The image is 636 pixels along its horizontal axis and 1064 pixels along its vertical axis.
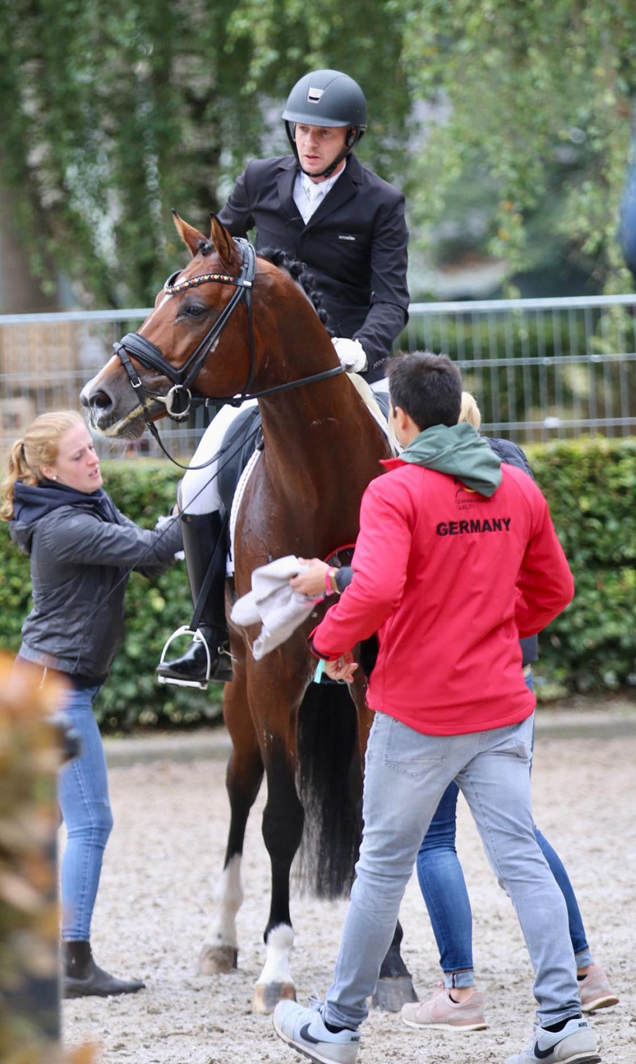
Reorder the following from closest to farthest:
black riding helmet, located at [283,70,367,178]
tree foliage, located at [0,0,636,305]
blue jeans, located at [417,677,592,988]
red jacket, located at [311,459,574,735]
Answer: red jacket, located at [311,459,574,735]
blue jeans, located at [417,677,592,988]
black riding helmet, located at [283,70,367,178]
tree foliage, located at [0,0,636,305]

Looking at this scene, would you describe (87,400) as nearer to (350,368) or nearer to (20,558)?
(350,368)

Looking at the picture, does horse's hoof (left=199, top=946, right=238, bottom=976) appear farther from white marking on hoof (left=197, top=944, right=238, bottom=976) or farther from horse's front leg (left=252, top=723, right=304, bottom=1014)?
horse's front leg (left=252, top=723, right=304, bottom=1014)

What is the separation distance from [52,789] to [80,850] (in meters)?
3.13

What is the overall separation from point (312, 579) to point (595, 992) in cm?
162

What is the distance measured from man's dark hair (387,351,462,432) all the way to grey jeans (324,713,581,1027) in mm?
753

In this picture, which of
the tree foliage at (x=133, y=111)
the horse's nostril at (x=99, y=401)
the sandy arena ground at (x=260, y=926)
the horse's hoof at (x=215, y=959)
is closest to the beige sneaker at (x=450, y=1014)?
the sandy arena ground at (x=260, y=926)

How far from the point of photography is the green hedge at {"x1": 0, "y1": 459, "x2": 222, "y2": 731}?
26.7 ft

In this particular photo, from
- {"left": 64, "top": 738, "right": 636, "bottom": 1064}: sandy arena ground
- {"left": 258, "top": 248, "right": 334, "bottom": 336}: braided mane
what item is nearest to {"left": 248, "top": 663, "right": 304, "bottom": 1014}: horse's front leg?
{"left": 64, "top": 738, "right": 636, "bottom": 1064}: sandy arena ground

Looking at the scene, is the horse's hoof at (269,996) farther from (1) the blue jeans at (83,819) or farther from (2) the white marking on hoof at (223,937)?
(1) the blue jeans at (83,819)

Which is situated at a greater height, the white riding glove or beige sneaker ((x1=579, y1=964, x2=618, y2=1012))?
the white riding glove

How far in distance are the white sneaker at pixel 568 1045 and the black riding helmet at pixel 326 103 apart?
2774mm

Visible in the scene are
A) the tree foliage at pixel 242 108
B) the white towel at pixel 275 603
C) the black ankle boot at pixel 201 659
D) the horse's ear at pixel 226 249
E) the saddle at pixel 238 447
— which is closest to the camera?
the white towel at pixel 275 603

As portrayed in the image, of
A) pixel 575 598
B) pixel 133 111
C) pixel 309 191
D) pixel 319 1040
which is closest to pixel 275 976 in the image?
pixel 319 1040

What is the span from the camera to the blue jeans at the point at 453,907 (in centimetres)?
394
